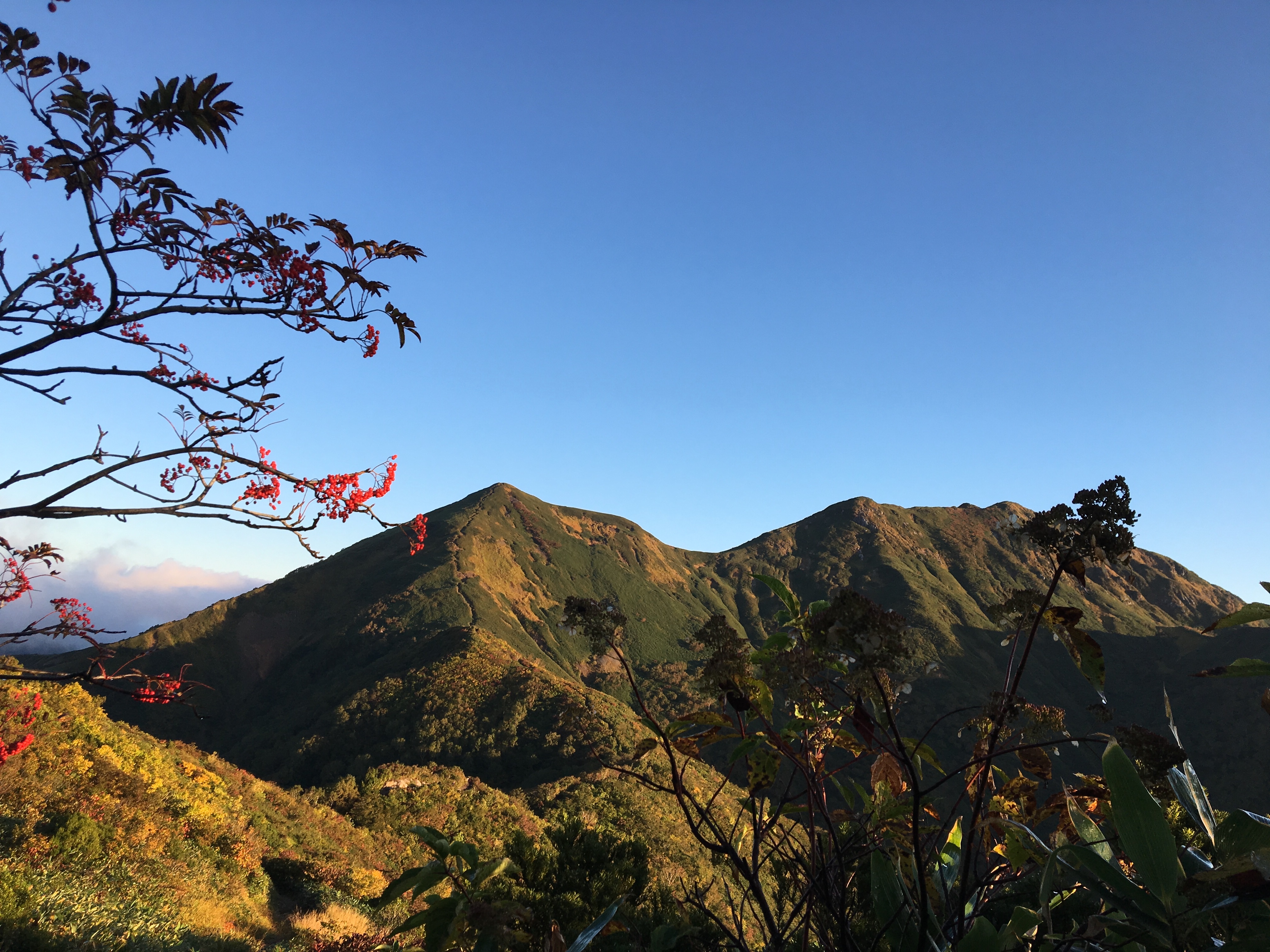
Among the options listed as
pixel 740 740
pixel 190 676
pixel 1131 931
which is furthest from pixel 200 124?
pixel 190 676

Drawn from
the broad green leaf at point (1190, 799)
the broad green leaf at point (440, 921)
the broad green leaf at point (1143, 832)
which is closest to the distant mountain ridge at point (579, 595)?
the broad green leaf at point (1190, 799)

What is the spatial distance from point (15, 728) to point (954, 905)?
467 inches

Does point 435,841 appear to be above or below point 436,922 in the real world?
above

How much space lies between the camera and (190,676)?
208ft

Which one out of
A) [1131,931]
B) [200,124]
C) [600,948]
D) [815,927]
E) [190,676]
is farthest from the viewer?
[190,676]

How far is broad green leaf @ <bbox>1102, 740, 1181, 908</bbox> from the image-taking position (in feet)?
3.11

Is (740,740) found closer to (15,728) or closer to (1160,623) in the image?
(15,728)

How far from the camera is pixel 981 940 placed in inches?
40.7

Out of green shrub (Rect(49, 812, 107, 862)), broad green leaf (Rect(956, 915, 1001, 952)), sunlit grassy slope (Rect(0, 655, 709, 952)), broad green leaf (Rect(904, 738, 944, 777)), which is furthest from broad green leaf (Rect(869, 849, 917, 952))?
green shrub (Rect(49, 812, 107, 862))

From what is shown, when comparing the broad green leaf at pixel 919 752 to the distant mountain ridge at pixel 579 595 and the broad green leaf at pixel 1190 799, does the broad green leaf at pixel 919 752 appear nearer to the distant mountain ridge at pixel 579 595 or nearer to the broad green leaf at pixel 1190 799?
the broad green leaf at pixel 1190 799

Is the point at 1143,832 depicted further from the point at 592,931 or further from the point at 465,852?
the point at 465,852

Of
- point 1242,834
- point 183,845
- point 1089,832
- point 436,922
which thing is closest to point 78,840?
point 183,845

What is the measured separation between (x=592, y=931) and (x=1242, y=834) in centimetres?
121

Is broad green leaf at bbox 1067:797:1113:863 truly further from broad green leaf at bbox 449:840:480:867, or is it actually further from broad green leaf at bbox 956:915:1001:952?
broad green leaf at bbox 449:840:480:867
